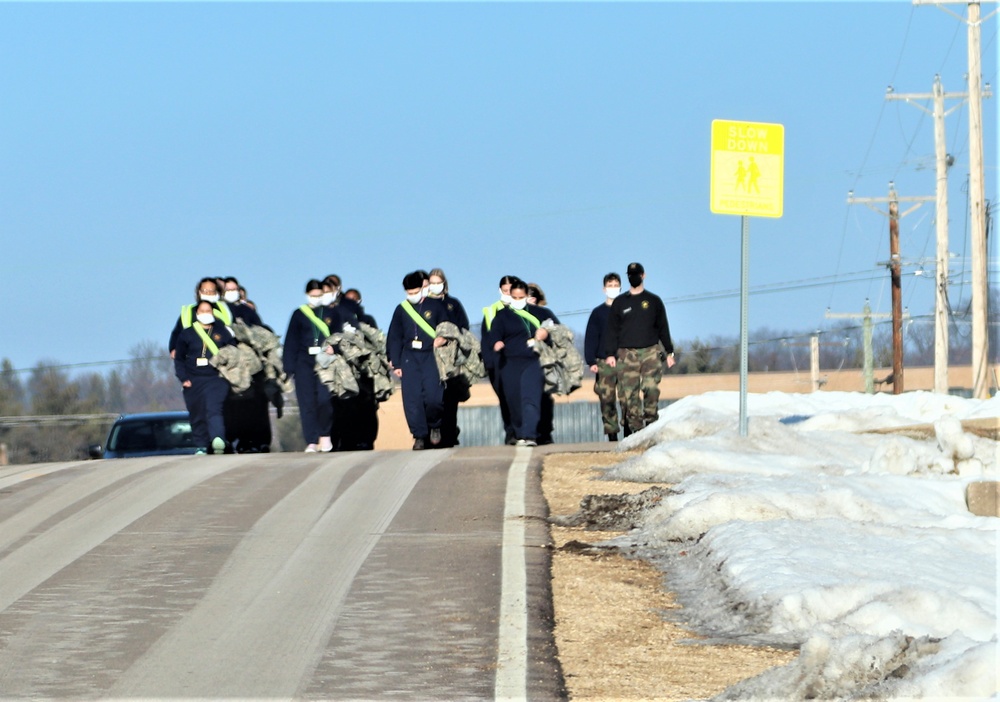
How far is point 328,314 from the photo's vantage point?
64.1ft

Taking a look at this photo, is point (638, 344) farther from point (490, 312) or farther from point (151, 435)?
point (151, 435)

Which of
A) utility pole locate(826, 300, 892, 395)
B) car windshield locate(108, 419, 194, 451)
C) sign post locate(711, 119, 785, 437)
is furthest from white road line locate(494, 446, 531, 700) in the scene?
utility pole locate(826, 300, 892, 395)

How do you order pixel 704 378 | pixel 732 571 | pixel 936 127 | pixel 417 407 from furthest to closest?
pixel 704 378, pixel 936 127, pixel 417 407, pixel 732 571

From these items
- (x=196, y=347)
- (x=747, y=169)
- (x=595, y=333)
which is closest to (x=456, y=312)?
(x=595, y=333)

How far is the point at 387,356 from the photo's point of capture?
1977cm

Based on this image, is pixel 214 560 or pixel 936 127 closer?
pixel 214 560

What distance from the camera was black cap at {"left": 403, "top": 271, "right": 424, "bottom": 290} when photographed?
18.9m

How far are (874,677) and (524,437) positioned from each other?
12.2m

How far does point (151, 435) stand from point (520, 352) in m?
5.20

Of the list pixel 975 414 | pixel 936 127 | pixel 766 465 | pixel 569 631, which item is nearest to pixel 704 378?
pixel 936 127

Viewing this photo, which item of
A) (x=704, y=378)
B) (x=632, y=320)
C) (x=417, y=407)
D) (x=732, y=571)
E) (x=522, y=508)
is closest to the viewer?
(x=732, y=571)

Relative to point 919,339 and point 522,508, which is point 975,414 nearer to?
point 522,508

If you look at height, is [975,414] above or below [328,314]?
below

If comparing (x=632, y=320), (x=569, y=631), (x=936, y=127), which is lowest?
(x=569, y=631)
